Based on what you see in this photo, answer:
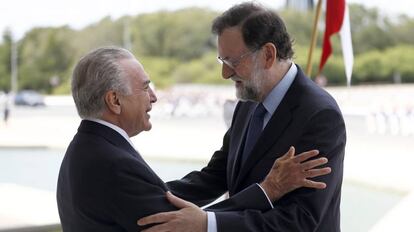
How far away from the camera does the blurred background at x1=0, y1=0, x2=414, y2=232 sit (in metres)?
7.95

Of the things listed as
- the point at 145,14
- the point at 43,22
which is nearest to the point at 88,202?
the point at 43,22

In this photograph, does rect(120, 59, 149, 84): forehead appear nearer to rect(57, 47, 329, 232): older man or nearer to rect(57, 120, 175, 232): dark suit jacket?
rect(57, 47, 329, 232): older man

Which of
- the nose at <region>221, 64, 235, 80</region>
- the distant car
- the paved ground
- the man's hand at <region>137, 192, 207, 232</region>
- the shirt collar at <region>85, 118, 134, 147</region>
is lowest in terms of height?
the distant car

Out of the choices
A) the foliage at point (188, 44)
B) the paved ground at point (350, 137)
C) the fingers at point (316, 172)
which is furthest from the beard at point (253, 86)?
the foliage at point (188, 44)

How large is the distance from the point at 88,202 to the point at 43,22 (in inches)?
1012

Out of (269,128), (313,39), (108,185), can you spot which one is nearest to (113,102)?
(108,185)

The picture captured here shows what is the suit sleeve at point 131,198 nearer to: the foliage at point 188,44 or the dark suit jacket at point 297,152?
the dark suit jacket at point 297,152

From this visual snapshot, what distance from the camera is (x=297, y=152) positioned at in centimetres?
153

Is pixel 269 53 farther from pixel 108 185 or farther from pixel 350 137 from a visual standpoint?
pixel 350 137

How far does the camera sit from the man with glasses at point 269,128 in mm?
1478

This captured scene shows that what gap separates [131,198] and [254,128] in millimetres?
444

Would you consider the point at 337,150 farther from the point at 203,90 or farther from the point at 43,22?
the point at 203,90

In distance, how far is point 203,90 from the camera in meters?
29.7

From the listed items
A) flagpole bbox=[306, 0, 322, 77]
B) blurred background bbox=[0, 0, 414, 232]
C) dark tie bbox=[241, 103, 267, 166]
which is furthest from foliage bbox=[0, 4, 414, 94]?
dark tie bbox=[241, 103, 267, 166]
